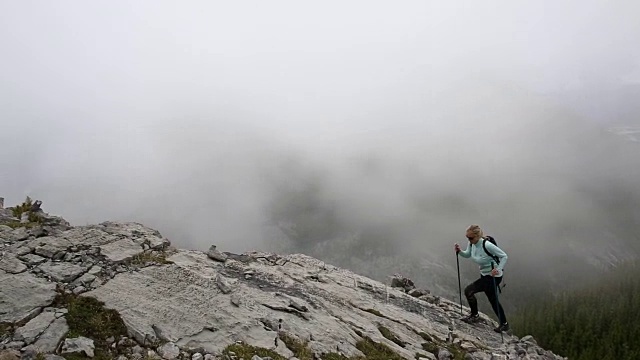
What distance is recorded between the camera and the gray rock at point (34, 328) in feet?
39.8

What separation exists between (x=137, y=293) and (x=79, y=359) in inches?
147

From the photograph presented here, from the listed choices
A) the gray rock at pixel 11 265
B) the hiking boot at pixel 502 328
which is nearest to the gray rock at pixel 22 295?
the gray rock at pixel 11 265

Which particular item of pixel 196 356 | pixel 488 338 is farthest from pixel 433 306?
pixel 196 356

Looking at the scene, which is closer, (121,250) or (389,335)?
(121,250)

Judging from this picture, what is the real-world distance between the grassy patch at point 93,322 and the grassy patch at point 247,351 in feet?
10.2

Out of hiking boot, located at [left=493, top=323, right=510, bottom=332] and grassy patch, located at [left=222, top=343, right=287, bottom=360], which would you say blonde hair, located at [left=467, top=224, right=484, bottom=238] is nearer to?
hiking boot, located at [left=493, top=323, right=510, bottom=332]

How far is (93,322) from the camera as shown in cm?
1305

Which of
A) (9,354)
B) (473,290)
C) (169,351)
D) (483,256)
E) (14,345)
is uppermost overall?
(483,256)

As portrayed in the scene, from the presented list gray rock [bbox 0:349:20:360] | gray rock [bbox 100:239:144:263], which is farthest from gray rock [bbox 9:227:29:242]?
gray rock [bbox 0:349:20:360]

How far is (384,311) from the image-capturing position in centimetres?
2077

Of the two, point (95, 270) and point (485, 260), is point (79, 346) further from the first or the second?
point (485, 260)

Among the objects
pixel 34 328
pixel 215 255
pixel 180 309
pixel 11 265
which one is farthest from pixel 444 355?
pixel 11 265

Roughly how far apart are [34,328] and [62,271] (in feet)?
10.3

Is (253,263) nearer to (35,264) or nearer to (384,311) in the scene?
(384,311)
